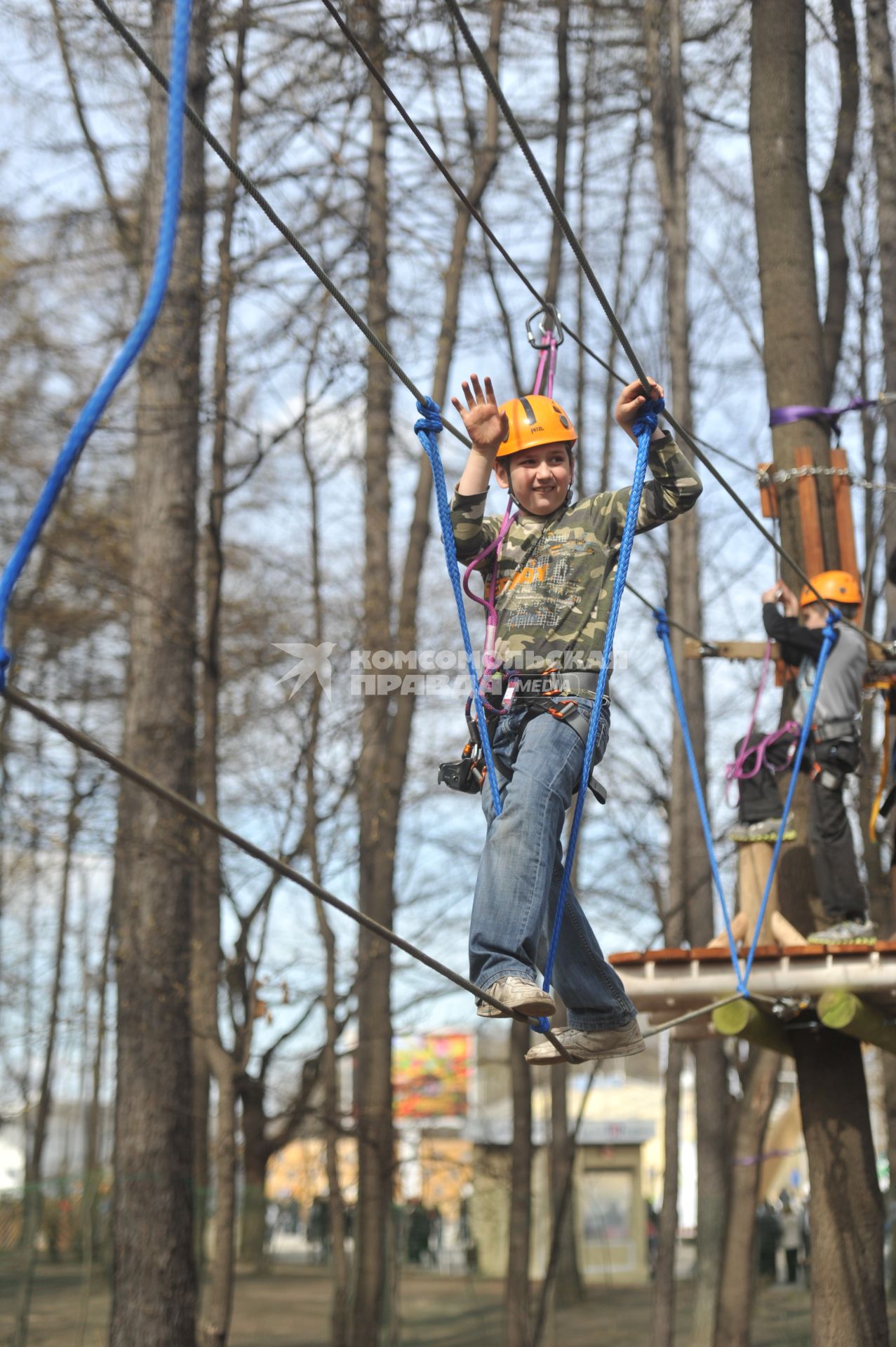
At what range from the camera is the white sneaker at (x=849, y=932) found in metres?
6.50

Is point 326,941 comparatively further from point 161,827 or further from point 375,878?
point 161,827

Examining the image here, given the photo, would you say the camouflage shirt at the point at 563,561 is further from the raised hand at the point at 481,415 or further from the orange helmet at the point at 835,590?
the orange helmet at the point at 835,590

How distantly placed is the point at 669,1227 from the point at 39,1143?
14.9 meters

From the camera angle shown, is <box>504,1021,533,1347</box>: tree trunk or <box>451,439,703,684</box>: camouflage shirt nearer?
<box>451,439,703,684</box>: camouflage shirt

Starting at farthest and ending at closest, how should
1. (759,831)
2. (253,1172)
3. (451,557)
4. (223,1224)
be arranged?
(253,1172), (223,1224), (759,831), (451,557)

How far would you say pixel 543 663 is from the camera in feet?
12.7

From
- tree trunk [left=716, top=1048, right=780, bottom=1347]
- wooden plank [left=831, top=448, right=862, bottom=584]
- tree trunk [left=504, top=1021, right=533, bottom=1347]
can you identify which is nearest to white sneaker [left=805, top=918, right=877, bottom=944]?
wooden plank [left=831, top=448, right=862, bottom=584]

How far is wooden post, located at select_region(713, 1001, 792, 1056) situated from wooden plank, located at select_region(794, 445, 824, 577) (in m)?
2.17

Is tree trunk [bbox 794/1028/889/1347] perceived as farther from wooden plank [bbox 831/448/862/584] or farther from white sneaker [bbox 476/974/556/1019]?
white sneaker [bbox 476/974/556/1019]

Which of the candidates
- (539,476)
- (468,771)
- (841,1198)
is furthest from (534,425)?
(841,1198)

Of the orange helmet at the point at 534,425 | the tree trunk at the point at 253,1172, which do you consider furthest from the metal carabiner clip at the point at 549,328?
the tree trunk at the point at 253,1172

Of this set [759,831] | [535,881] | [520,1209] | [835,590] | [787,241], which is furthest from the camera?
[520,1209]

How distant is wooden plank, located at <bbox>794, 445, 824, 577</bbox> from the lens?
725cm

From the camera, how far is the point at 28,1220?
36.2ft
